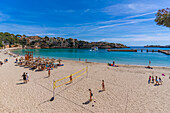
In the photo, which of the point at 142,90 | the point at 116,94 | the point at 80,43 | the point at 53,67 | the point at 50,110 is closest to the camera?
the point at 50,110

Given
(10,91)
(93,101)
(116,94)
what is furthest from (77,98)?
(10,91)

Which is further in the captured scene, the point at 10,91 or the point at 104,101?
the point at 10,91

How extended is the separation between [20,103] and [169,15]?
15948mm

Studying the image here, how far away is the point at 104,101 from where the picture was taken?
677 cm

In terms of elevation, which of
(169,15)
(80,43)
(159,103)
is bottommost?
(159,103)

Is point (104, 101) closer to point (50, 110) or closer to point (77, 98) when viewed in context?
point (77, 98)

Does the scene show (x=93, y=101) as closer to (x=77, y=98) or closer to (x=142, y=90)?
(x=77, y=98)

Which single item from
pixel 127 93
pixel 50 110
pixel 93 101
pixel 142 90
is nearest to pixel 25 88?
pixel 50 110

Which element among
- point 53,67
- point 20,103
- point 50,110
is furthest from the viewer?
point 53,67

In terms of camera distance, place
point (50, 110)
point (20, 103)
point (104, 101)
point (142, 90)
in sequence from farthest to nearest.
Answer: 1. point (142, 90)
2. point (104, 101)
3. point (20, 103)
4. point (50, 110)

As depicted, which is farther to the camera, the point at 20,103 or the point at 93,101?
the point at 93,101

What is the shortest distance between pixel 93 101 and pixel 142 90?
17.8 feet

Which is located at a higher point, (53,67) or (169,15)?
(169,15)

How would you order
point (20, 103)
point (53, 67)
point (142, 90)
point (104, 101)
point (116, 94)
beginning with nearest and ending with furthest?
point (20, 103), point (104, 101), point (116, 94), point (142, 90), point (53, 67)
